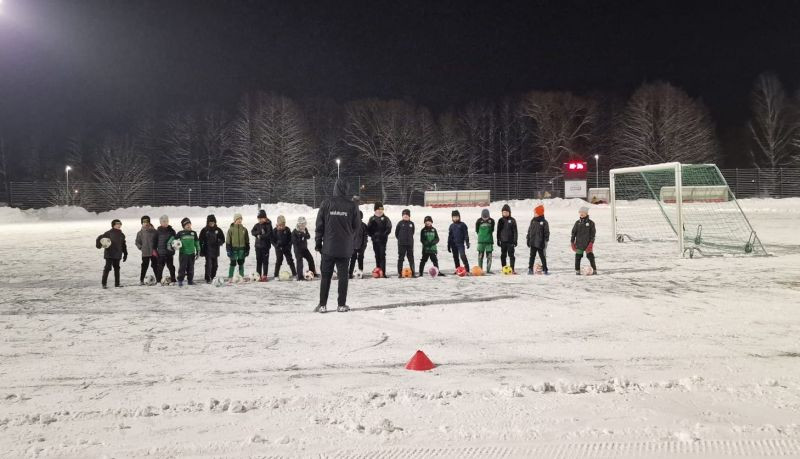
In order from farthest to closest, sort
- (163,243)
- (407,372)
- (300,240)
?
(300,240) → (163,243) → (407,372)

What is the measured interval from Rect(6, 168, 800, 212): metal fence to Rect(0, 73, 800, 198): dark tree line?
6.17 ft

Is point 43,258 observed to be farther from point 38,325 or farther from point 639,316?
point 639,316

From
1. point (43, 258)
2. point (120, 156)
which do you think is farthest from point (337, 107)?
point (43, 258)

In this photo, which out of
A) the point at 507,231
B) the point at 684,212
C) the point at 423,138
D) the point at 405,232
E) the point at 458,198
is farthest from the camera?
the point at 423,138

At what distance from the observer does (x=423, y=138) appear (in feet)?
186

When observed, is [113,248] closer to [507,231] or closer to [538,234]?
[507,231]

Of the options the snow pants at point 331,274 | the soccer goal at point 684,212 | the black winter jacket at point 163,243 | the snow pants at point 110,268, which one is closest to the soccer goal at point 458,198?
the soccer goal at point 684,212

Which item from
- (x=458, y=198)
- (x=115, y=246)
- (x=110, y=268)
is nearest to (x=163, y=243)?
(x=115, y=246)

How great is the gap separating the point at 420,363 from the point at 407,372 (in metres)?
0.16

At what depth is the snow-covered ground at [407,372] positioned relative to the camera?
3.66 m

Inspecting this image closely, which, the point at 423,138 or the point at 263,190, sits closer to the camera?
the point at 263,190

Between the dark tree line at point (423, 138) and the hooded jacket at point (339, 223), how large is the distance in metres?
44.4

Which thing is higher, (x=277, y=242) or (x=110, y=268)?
(x=277, y=242)

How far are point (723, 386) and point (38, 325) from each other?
25.3ft
